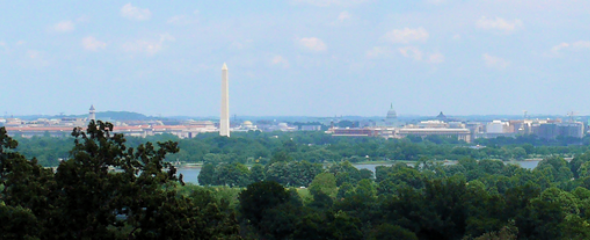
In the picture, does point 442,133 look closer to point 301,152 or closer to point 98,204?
point 301,152

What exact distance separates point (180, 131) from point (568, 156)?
269 feet

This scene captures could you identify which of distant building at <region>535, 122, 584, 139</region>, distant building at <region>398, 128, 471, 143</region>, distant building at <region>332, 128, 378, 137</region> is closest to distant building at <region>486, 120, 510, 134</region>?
distant building at <region>535, 122, 584, 139</region>

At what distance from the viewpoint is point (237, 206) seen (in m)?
32.4

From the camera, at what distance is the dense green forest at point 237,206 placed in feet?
50.1

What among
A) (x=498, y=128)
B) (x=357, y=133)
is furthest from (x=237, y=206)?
(x=498, y=128)

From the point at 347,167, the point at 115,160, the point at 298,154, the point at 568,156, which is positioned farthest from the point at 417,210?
the point at 568,156

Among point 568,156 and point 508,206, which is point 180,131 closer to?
point 568,156

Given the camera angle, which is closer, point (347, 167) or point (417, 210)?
point (417, 210)

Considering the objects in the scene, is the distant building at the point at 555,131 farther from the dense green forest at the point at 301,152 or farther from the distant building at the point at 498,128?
the dense green forest at the point at 301,152

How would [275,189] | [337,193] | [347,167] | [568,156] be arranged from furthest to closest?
[568,156] → [347,167] → [337,193] → [275,189]

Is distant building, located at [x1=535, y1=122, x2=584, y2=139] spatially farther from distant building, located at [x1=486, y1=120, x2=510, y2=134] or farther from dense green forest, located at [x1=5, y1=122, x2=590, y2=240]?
dense green forest, located at [x1=5, y1=122, x2=590, y2=240]

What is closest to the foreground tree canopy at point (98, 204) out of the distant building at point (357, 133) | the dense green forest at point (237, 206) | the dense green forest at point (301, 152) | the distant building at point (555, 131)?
the dense green forest at point (237, 206)

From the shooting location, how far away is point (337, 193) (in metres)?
48.2

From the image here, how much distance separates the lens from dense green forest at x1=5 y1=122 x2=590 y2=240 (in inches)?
601
